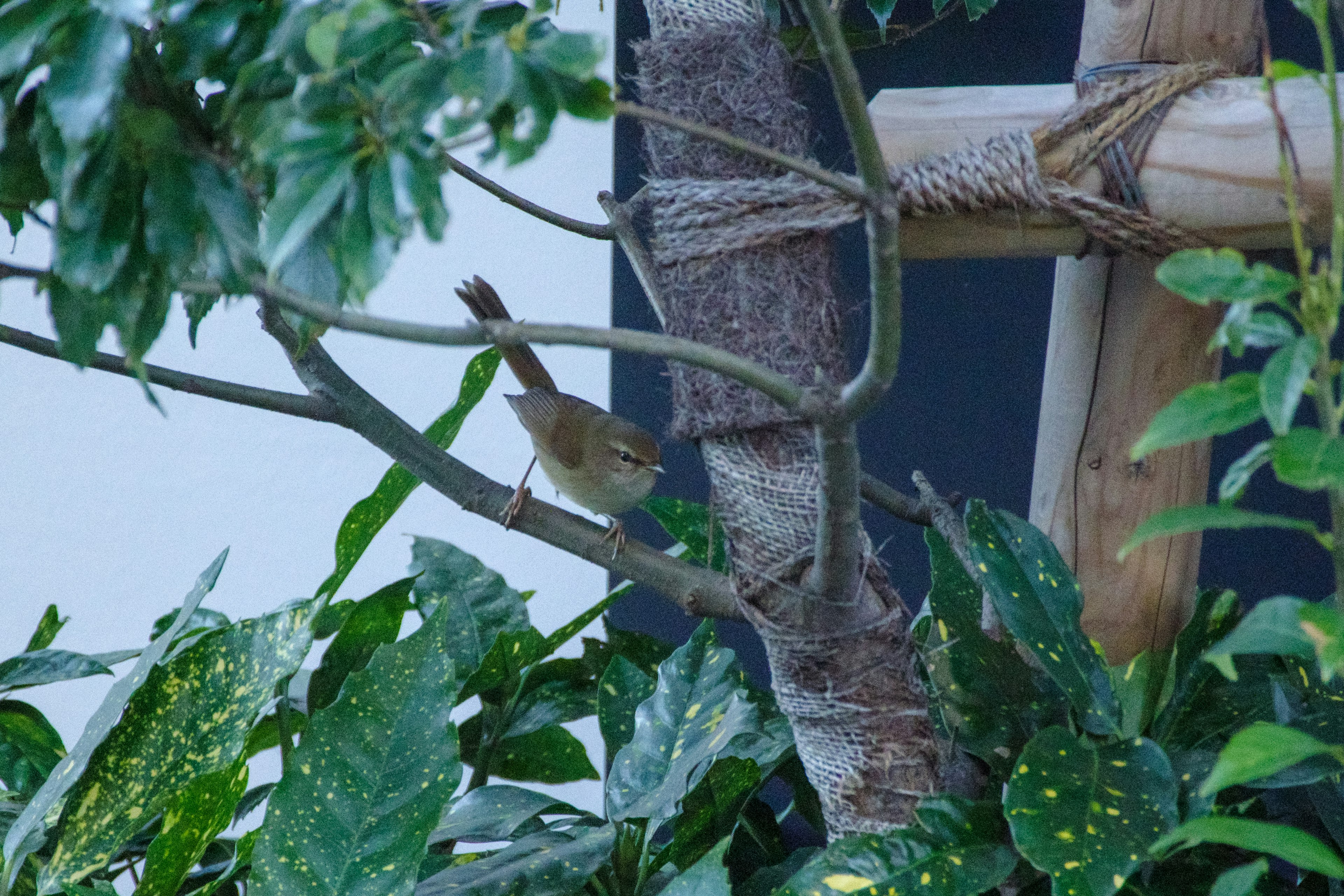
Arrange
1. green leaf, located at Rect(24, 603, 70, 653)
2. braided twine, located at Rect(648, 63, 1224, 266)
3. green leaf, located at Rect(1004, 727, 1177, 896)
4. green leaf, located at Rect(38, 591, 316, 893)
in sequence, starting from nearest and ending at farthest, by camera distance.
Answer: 1. green leaf, located at Rect(1004, 727, 1177, 896)
2. braided twine, located at Rect(648, 63, 1224, 266)
3. green leaf, located at Rect(38, 591, 316, 893)
4. green leaf, located at Rect(24, 603, 70, 653)

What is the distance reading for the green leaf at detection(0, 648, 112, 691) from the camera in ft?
4.95

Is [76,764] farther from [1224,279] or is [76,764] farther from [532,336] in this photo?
[1224,279]

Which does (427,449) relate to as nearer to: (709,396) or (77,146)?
(709,396)

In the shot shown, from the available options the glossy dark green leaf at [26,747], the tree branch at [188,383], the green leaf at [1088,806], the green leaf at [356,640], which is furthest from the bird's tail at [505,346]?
the glossy dark green leaf at [26,747]

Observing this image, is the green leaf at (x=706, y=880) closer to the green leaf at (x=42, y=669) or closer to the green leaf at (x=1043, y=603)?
the green leaf at (x=1043, y=603)

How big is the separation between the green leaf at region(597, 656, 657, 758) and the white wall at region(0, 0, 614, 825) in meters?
1.10

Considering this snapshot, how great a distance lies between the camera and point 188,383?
1.10 metres

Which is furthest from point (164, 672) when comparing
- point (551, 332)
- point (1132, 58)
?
point (1132, 58)

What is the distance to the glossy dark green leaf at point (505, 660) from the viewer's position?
4.99ft

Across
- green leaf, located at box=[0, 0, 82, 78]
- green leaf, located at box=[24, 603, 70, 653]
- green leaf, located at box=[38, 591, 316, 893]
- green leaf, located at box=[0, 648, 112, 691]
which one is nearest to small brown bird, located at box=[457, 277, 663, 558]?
green leaf, located at box=[38, 591, 316, 893]

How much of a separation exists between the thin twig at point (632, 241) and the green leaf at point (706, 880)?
592 mm

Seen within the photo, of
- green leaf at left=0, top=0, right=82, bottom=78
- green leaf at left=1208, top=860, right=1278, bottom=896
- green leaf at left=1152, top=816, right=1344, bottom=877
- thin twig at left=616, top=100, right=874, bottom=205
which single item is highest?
green leaf at left=0, top=0, right=82, bottom=78

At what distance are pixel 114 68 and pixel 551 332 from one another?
252 millimetres

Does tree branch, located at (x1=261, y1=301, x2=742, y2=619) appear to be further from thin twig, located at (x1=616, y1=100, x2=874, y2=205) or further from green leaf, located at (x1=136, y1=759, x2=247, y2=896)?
thin twig, located at (x1=616, y1=100, x2=874, y2=205)
